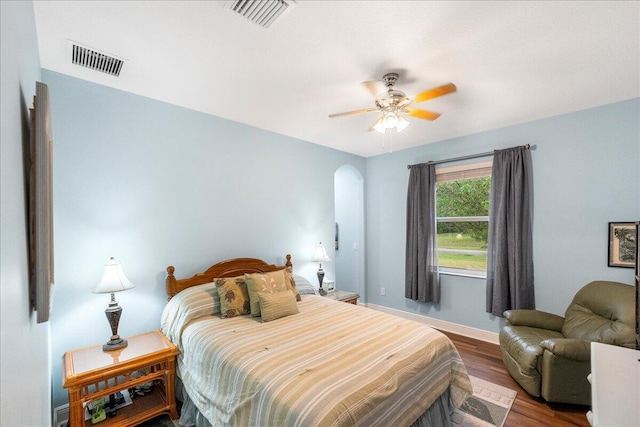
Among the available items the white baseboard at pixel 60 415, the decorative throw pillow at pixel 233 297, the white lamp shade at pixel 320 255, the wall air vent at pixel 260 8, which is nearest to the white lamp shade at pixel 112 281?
the decorative throw pillow at pixel 233 297

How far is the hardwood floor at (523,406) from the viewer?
7.10 feet

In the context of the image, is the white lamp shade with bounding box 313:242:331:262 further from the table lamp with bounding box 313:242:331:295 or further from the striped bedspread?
the striped bedspread

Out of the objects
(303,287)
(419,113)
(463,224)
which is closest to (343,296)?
(303,287)

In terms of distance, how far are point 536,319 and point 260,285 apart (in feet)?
9.26

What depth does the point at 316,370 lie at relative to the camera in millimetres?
1587

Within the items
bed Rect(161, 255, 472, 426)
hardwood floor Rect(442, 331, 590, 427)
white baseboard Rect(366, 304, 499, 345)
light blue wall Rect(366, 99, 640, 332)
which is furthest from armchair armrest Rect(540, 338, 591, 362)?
white baseboard Rect(366, 304, 499, 345)

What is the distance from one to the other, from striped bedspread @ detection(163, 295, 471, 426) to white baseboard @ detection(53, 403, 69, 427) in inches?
34.2

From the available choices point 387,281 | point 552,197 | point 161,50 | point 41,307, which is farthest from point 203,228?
point 552,197

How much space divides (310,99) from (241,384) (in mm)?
2346

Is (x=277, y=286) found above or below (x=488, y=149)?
below

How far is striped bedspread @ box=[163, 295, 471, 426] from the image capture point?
1.38 metres

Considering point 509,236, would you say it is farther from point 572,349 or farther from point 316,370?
point 316,370

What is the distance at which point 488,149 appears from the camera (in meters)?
3.62

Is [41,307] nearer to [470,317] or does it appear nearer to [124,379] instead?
[124,379]
